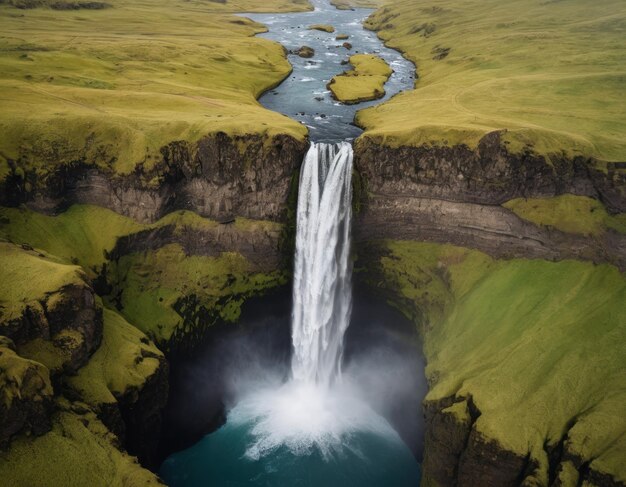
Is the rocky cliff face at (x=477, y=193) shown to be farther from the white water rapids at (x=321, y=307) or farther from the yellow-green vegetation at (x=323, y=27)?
the yellow-green vegetation at (x=323, y=27)

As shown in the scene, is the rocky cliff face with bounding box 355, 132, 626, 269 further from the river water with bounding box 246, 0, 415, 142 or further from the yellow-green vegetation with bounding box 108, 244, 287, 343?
the yellow-green vegetation with bounding box 108, 244, 287, 343

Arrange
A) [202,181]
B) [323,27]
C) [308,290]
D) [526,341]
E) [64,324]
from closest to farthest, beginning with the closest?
[64,324], [526,341], [202,181], [308,290], [323,27]

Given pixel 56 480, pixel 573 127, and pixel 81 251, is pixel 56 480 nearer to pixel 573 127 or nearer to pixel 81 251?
pixel 81 251


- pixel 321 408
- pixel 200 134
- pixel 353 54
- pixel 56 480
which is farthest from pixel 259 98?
pixel 56 480

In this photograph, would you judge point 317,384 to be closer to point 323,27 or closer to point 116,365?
point 116,365

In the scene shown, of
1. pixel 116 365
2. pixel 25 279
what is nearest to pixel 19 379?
pixel 25 279

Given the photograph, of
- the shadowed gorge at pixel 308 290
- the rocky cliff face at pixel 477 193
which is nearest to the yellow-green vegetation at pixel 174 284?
the shadowed gorge at pixel 308 290
